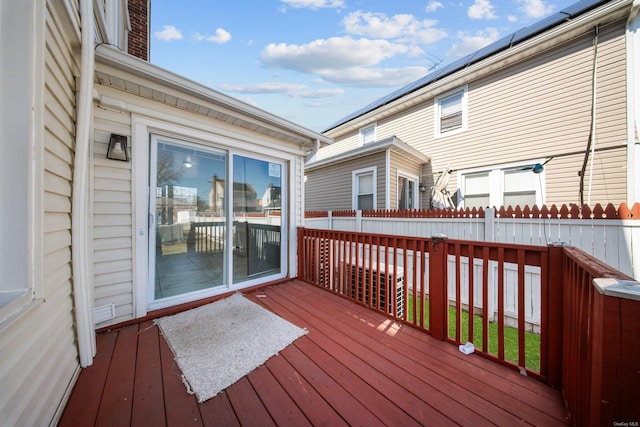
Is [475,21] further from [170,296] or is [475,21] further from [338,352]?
[170,296]

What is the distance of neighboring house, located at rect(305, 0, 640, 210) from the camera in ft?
14.5

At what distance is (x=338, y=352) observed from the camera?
6.20 feet

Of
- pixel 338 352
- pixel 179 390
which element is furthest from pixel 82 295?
pixel 338 352

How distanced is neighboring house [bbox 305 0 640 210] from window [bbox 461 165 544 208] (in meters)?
0.02

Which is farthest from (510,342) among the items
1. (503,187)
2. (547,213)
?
(503,187)

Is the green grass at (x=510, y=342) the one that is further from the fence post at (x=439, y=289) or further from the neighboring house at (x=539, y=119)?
the neighboring house at (x=539, y=119)

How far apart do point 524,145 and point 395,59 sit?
5739mm

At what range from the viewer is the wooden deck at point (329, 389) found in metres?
1.29

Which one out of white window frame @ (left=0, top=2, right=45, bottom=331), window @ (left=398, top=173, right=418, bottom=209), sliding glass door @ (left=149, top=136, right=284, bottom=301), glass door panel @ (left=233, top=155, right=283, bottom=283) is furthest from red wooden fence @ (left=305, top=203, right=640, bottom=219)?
white window frame @ (left=0, top=2, right=45, bottom=331)

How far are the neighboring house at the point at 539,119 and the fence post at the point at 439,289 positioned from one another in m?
4.43

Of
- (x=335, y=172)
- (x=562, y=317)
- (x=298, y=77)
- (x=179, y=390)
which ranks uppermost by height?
(x=298, y=77)

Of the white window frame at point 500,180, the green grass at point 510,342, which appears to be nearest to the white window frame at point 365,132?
the white window frame at point 500,180

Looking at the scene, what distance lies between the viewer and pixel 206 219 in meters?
2.96

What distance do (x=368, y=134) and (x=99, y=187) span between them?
822cm
